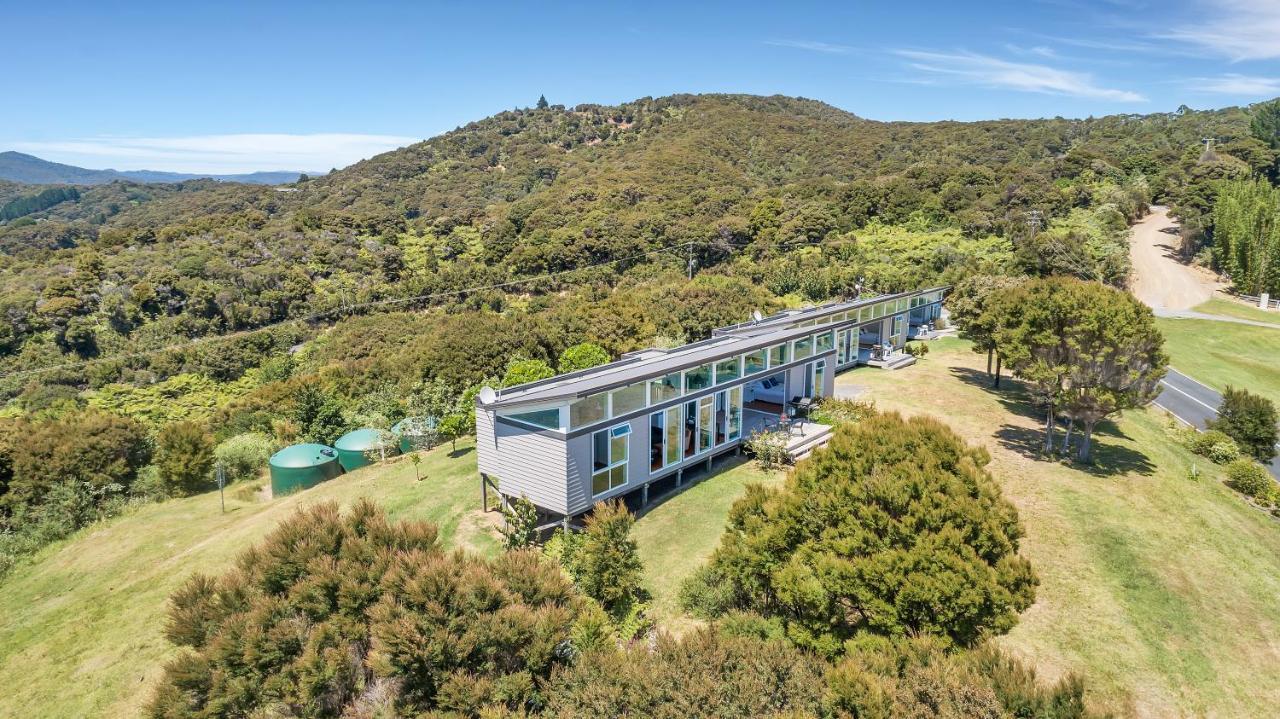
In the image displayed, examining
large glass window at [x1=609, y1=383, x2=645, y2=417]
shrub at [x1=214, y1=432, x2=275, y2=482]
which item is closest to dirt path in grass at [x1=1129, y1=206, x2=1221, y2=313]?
large glass window at [x1=609, y1=383, x2=645, y2=417]

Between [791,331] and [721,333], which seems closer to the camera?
[791,331]

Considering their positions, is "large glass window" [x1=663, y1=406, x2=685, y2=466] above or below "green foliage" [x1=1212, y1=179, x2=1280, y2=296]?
below

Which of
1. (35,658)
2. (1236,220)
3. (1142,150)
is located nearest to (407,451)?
(35,658)

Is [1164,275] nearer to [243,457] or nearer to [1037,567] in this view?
[1037,567]

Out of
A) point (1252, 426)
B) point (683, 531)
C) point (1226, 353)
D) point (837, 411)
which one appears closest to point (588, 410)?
point (683, 531)

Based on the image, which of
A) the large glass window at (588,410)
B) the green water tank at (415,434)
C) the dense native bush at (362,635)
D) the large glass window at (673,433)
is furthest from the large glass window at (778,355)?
the green water tank at (415,434)

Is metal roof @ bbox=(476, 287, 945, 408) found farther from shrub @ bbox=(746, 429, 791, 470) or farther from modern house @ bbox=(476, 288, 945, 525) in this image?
shrub @ bbox=(746, 429, 791, 470)

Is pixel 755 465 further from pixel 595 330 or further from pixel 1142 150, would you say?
pixel 1142 150

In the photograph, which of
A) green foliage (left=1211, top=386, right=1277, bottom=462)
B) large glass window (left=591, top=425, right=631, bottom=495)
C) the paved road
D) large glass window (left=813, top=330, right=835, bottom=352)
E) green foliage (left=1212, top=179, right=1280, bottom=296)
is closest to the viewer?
large glass window (left=591, top=425, right=631, bottom=495)
